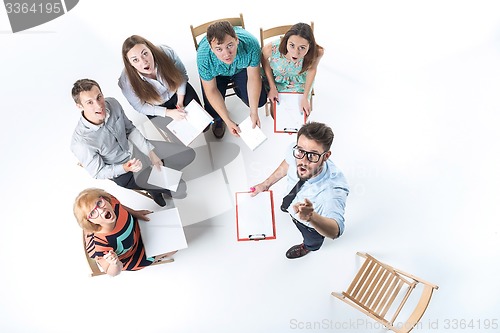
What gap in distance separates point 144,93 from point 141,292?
1.55m

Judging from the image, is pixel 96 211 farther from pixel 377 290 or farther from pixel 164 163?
pixel 377 290

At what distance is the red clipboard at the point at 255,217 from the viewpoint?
9.63 ft

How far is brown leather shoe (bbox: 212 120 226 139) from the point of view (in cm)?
365

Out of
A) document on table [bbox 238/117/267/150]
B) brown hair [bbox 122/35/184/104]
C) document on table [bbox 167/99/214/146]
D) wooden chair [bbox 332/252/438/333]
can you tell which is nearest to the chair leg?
document on table [bbox 167/99/214/146]

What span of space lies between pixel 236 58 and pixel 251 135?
62 centimetres

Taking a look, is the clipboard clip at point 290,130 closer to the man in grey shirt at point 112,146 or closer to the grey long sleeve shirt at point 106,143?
the man in grey shirt at point 112,146

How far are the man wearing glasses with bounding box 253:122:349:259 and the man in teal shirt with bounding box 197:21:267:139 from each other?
77 centimetres

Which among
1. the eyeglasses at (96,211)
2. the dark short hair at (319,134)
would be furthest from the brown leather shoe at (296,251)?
the eyeglasses at (96,211)

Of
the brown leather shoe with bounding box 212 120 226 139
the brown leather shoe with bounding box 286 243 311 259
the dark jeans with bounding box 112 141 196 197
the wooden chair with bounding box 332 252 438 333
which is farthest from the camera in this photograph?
the brown leather shoe with bounding box 212 120 226 139

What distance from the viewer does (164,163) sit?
3.38m

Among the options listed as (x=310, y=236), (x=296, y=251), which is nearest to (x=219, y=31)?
(x=310, y=236)

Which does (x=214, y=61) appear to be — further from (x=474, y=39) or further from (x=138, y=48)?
(x=474, y=39)

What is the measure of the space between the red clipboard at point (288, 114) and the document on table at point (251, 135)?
129mm

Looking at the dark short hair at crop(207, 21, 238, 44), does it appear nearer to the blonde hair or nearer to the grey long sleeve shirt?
the grey long sleeve shirt
